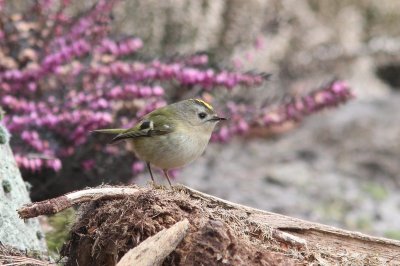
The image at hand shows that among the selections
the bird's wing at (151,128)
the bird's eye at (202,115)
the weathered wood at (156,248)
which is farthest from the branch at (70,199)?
the bird's eye at (202,115)

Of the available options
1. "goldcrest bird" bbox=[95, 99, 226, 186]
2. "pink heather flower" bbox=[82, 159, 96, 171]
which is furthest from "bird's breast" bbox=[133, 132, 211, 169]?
"pink heather flower" bbox=[82, 159, 96, 171]

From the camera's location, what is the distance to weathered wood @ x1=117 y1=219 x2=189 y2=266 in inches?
140

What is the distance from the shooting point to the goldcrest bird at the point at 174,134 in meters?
5.18

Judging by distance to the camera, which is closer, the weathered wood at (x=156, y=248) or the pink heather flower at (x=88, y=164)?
the weathered wood at (x=156, y=248)

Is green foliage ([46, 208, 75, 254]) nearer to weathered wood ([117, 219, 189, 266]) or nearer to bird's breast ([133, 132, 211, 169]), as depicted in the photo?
bird's breast ([133, 132, 211, 169])

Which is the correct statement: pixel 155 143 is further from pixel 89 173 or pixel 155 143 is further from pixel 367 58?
pixel 367 58

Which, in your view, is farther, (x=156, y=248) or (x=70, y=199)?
(x=70, y=199)

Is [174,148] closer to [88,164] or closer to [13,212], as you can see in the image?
[13,212]

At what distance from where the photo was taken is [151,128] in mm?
5281

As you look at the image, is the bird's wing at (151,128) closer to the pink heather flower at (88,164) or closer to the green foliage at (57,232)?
the green foliage at (57,232)

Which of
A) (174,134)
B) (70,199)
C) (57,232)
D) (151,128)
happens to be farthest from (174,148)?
(70,199)

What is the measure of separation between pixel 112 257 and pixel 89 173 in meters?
2.82

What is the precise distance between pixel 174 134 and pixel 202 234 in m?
1.59

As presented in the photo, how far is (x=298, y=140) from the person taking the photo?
34.2 feet
